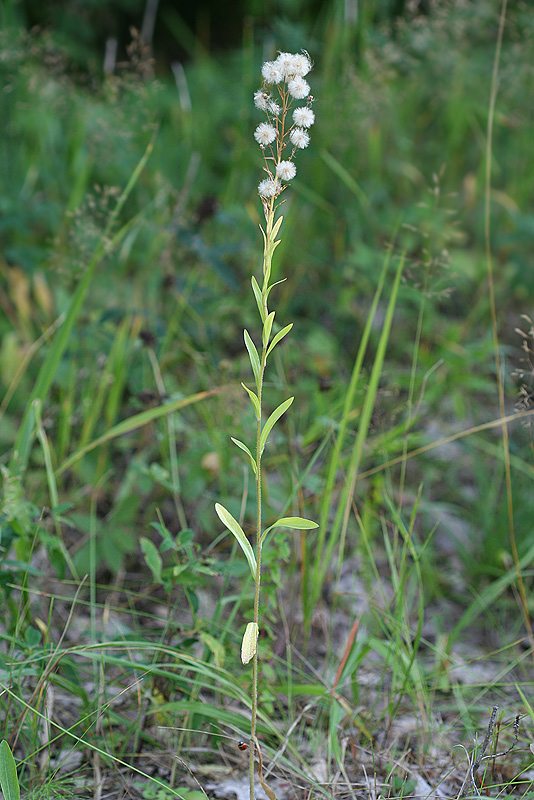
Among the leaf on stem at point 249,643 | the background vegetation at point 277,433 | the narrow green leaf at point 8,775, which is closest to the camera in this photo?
the leaf on stem at point 249,643

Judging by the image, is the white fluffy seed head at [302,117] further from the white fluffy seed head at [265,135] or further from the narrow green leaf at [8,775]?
the narrow green leaf at [8,775]

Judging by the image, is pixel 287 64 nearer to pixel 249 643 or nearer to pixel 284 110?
pixel 284 110

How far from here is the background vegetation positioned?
101 cm

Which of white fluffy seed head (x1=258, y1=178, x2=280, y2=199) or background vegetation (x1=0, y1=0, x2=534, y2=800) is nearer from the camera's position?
white fluffy seed head (x1=258, y1=178, x2=280, y2=199)

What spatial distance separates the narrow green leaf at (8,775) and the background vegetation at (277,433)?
7cm

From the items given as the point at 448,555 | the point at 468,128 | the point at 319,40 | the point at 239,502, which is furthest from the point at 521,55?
the point at 239,502

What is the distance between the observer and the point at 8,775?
78 cm

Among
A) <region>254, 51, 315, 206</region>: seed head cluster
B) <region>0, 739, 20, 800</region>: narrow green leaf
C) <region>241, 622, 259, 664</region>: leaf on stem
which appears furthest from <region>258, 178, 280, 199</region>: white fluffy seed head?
<region>0, 739, 20, 800</region>: narrow green leaf

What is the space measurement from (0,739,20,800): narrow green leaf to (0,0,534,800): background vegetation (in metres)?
0.07

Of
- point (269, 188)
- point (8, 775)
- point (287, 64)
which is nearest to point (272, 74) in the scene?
point (287, 64)

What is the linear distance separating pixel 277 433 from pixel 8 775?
0.98 metres

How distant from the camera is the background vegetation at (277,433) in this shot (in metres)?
1.01

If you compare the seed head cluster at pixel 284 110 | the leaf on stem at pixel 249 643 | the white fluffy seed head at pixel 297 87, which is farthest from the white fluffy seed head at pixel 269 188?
the leaf on stem at pixel 249 643

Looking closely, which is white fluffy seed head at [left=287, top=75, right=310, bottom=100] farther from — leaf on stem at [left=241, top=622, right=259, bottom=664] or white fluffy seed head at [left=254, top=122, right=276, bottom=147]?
leaf on stem at [left=241, top=622, right=259, bottom=664]
